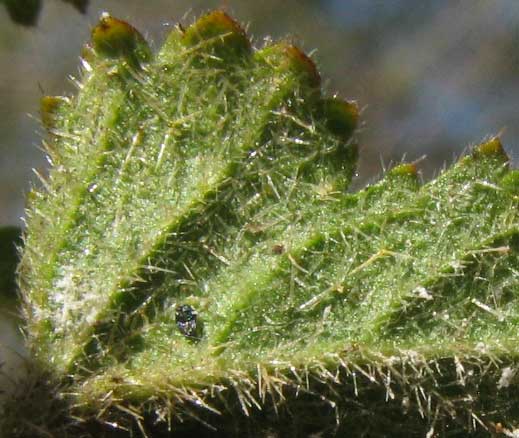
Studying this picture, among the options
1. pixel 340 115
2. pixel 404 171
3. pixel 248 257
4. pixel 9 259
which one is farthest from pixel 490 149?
pixel 9 259

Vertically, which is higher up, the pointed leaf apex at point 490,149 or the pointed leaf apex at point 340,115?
the pointed leaf apex at point 490,149

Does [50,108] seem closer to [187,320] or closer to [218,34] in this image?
[218,34]

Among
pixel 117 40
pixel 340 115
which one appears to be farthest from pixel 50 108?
pixel 340 115

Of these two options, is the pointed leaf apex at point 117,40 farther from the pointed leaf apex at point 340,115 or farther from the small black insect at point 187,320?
the small black insect at point 187,320

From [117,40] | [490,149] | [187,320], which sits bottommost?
[187,320]

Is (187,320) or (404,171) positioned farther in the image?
(404,171)

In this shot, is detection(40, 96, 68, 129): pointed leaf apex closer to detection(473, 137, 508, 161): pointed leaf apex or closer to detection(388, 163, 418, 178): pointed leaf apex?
detection(388, 163, 418, 178): pointed leaf apex

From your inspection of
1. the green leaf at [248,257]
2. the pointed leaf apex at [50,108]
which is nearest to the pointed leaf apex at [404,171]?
the green leaf at [248,257]

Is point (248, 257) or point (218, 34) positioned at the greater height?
point (218, 34)

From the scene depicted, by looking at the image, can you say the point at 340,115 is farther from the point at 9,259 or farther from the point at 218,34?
the point at 9,259
